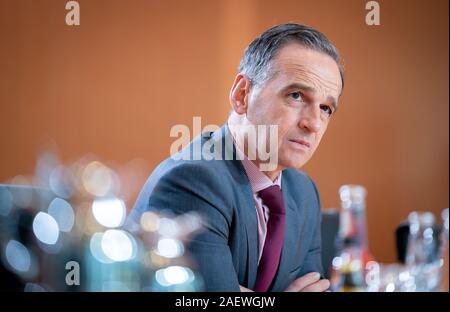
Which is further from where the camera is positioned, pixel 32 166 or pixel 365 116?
pixel 365 116

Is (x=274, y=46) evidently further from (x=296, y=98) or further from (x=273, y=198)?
(x=273, y=198)

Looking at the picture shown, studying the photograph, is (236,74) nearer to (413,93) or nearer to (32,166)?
(32,166)

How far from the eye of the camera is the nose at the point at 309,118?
107 cm

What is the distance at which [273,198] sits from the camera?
3.67 feet

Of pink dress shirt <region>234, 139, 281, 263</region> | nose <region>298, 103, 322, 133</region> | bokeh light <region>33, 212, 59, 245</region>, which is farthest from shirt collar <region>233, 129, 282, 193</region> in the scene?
bokeh light <region>33, 212, 59, 245</region>

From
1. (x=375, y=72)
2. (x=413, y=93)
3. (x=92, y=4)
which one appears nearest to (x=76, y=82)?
(x=92, y=4)

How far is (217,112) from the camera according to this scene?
1.14m

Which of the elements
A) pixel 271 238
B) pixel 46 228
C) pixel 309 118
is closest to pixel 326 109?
pixel 309 118

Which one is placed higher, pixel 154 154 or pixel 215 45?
pixel 215 45

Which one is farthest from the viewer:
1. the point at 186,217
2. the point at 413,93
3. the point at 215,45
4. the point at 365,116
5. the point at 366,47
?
the point at 413,93

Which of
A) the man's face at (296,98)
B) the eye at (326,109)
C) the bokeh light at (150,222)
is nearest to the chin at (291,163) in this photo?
the man's face at (296,98)

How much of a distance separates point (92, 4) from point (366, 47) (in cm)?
59

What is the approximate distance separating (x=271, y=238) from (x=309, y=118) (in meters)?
0.23

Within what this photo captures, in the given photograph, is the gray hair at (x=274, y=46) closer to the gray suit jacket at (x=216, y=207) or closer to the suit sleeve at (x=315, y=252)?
the gray suit jacket at (x=216, y=207)
